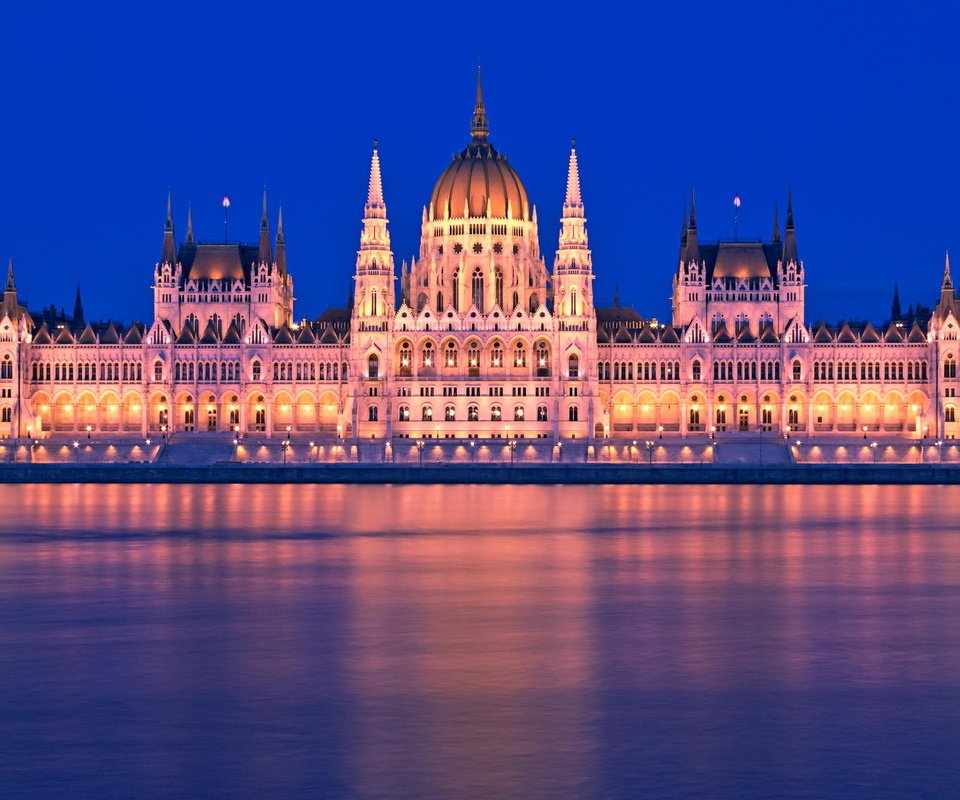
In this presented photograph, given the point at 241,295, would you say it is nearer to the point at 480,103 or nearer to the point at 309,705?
the point at 480,103

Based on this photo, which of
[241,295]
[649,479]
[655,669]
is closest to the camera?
[655,669]

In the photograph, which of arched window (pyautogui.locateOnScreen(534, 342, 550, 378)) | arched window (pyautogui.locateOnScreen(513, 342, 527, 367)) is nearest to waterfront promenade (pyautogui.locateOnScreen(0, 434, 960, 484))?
arched window (pyautogui.locateOnScreen(534, 342, 550, 378))

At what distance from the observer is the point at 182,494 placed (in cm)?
9050

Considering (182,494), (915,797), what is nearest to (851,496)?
(182,494)

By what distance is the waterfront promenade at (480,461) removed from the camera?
106938 mm

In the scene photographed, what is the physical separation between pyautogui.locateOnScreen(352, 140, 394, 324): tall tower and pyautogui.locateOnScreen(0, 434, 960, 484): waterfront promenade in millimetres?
12195

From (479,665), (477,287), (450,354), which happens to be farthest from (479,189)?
(479,665)

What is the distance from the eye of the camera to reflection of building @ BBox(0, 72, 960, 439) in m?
134

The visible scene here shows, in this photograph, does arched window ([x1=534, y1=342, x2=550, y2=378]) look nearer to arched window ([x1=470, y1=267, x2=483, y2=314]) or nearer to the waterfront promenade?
the waterfront promenade

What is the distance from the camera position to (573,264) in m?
138

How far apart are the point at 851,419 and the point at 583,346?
21865 mm

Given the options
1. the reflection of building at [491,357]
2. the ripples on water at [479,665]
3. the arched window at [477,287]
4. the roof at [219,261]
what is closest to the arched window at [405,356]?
the reflection of building at [491,357]

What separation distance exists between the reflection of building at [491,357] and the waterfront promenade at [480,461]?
6.97m

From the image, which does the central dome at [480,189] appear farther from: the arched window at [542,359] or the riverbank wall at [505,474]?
the riverbank wall at [505,474]
